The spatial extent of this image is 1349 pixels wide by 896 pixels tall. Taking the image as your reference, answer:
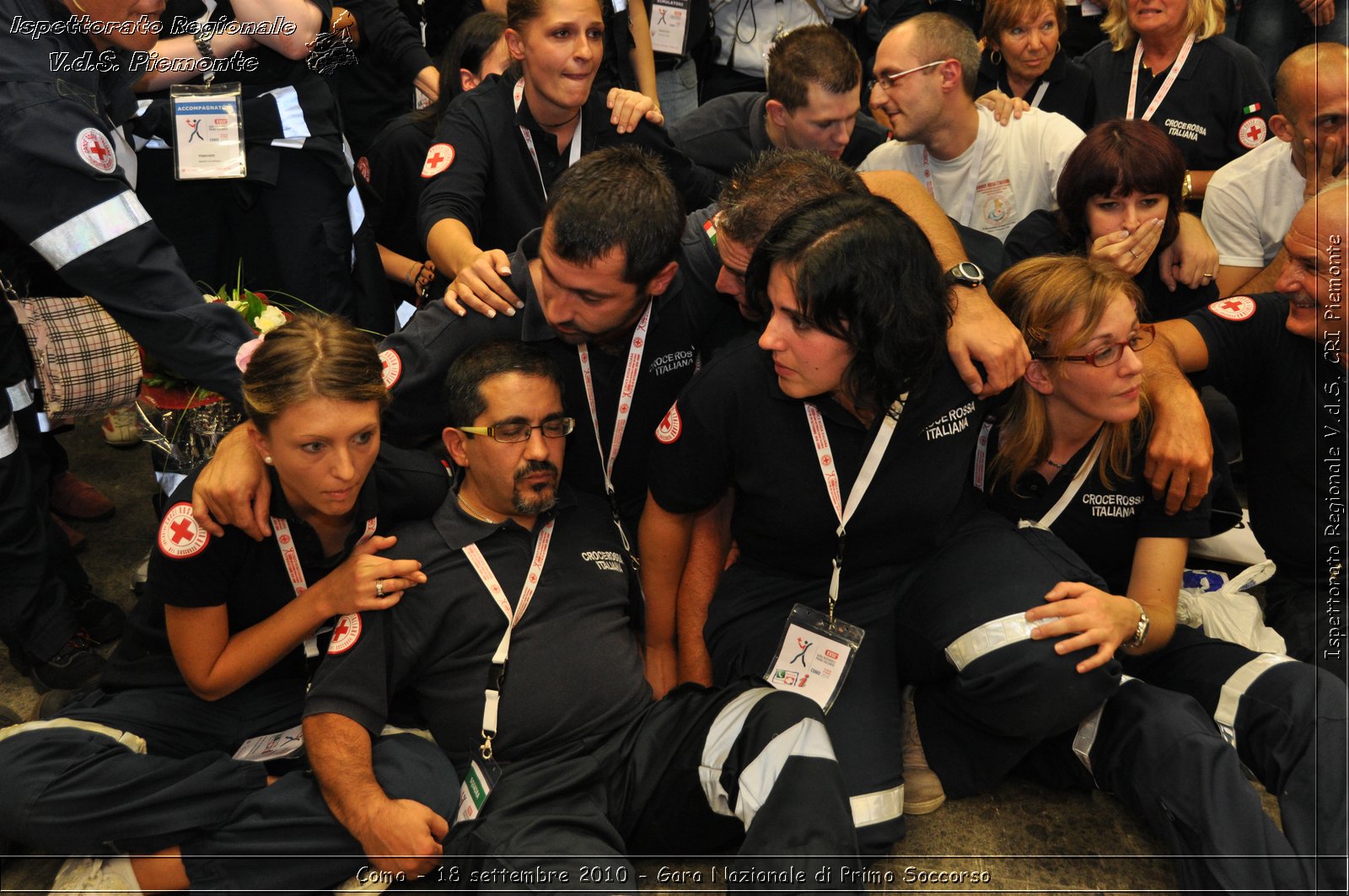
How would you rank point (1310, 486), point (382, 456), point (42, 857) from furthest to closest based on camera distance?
point (1310, 486) → point (382, 456) → point (42, 857)

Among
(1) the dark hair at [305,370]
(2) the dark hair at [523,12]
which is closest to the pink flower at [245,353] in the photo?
(1) the dark hair at [305,370]

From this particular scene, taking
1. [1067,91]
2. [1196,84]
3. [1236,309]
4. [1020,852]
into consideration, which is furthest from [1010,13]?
[1020,852]

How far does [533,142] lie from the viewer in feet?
12.0

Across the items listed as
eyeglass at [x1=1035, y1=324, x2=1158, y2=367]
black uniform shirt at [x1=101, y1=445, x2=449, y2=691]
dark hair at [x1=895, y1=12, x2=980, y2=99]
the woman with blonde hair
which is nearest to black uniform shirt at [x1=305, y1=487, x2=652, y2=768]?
black uniform shirt at [x1=101, y1=445, x2=449, y2=691]

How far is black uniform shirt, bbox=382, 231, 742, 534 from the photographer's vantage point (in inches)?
114

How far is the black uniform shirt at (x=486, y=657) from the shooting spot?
2.45 meters

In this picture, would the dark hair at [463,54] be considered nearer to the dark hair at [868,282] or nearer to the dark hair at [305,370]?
the dark hair at [305,370]

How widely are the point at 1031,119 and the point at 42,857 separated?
12.4ft

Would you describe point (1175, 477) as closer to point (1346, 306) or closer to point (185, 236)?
point (1346, 306)

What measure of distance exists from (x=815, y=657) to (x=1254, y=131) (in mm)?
3055

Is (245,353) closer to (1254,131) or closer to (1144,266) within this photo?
(1144,266)

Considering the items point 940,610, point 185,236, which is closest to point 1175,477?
point 940,610

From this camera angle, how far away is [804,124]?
3.93 m

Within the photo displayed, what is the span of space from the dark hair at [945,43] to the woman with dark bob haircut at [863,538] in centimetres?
163
